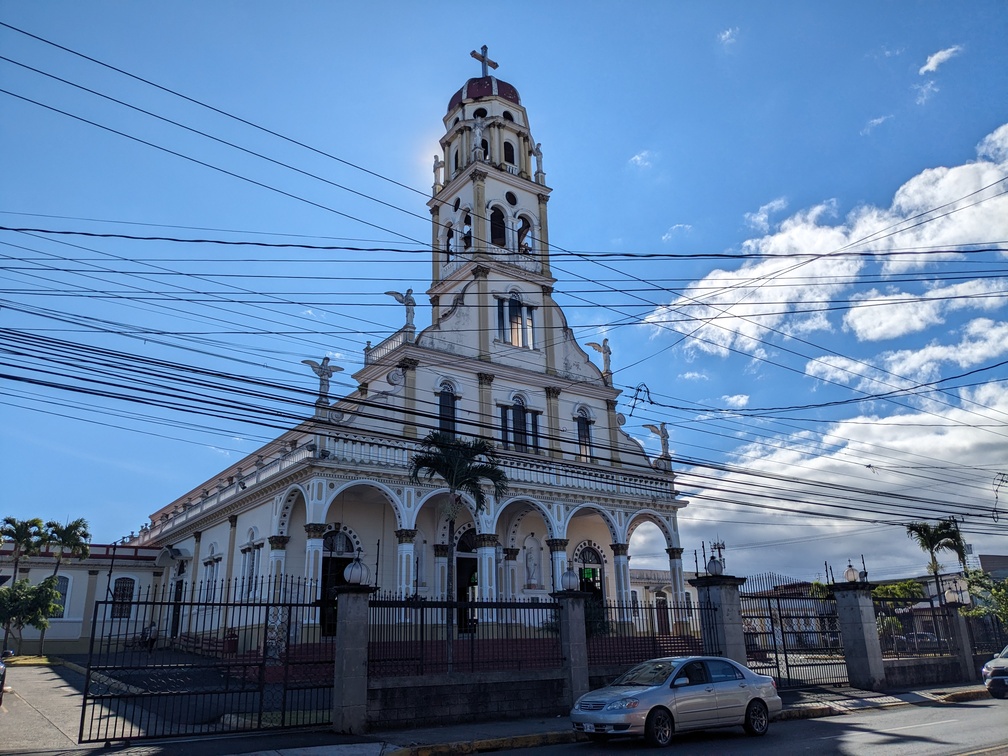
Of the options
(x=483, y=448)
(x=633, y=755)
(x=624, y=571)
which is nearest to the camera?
(x=633, y=755)

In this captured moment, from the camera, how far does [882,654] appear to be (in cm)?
2192

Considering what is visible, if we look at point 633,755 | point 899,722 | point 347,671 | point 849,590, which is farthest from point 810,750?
point 849,590

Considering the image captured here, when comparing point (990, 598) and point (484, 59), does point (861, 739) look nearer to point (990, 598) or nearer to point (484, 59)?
point (990, 598)

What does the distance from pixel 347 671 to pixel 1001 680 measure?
16.9 metres

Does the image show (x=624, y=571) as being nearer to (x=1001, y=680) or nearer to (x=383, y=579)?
(x=383, y=579)

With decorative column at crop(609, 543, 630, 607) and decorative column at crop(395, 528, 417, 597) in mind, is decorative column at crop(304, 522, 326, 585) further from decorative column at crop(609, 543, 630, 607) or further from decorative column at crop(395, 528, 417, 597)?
decorative column at crop(609, 543, 630, 607)

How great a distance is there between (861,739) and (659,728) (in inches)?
134

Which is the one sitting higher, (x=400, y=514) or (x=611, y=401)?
→ (x=611, y=401)

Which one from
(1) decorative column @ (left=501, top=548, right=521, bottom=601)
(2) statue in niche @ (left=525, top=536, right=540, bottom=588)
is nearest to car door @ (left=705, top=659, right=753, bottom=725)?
(1) decorative column @ (left=501, top=548, right=521, bottom=601)

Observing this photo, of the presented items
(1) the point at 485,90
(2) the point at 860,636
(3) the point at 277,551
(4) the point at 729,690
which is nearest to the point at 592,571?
(3) the point at 277,551

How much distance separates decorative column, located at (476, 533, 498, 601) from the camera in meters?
28.3

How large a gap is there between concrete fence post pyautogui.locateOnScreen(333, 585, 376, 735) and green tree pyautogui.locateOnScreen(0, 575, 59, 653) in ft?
89.1

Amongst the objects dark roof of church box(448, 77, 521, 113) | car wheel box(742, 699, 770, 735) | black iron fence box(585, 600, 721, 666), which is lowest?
car wheel box(742, 699, 770, 735)

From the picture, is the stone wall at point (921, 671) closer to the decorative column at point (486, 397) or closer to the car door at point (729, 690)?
the car door at point (729, 690)
